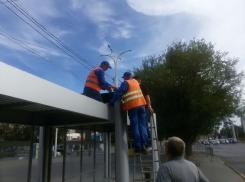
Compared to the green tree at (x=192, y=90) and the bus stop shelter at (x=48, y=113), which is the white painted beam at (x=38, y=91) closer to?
the bus stop shelter at (x=48, y=113)

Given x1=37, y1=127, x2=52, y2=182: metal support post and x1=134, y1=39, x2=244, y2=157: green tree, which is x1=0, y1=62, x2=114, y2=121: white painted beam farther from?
x1=134, y1=39, x2=244, y2=157: green tree

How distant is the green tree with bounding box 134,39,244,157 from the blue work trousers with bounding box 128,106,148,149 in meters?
11.7

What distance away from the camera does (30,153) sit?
553 centimetres

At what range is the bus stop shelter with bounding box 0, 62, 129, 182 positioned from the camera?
269 cm

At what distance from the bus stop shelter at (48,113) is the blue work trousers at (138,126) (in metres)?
0.40

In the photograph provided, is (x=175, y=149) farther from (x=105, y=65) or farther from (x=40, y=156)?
(x=40, y=156)

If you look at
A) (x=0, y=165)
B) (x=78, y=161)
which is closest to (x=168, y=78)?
(x=78, y=161)

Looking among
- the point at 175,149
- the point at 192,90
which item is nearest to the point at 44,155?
the point at 175,149

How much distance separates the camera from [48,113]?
18.0 ft

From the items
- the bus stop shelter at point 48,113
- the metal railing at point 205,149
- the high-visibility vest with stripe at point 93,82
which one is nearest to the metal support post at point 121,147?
the bus stop shelter at point 48,113

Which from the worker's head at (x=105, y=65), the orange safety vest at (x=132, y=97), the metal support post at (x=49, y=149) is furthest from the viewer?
the metal support post at (x=49, y=149)

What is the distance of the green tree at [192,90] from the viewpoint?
1642cm

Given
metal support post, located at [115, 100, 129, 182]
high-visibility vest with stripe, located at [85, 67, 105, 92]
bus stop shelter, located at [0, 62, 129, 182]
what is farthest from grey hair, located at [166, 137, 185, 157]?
high-visibility vest with stripe, located at [85, 67, 105, 92]

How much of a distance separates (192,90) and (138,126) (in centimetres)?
1243
